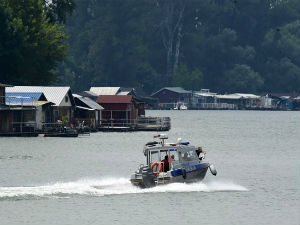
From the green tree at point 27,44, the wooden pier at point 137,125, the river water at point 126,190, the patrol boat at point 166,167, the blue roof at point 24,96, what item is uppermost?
the green tree at point 27,44

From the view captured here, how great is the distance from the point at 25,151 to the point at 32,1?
53.5 meters

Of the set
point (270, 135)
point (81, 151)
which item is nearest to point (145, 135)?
point (270, 135)

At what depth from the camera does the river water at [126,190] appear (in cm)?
4459

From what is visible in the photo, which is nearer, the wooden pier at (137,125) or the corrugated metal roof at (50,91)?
the corrugated metal roof at (50,91)

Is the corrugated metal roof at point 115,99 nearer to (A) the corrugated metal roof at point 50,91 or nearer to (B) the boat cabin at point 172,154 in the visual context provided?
(A) the corrugated metal roof at point 50,91

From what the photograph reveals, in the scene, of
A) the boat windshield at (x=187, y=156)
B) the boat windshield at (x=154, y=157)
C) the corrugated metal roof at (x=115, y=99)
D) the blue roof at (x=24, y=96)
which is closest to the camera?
the boat windshield at (x=154, y=157)

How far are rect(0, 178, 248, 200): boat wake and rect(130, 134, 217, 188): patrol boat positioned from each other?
1.58 ft

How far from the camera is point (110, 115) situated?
12638cm

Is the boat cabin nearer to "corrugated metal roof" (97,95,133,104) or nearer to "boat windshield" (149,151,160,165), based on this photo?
"boat windshield" (149,151,160,165)

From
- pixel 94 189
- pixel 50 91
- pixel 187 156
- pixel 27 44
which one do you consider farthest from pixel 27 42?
pixel 187 156

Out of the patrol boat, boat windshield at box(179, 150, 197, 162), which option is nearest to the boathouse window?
the patrol boat

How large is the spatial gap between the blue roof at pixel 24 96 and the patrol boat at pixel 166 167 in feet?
172

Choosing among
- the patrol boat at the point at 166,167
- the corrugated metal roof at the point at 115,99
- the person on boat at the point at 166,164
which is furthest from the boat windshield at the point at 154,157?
the corrugated metal roof at the point at 115,99

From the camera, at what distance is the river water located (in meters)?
44.6
